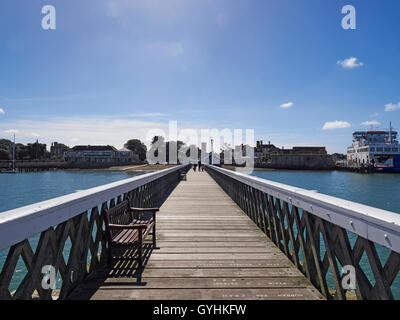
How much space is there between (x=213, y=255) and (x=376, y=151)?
3359 inches

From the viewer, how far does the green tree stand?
11065 centimetres

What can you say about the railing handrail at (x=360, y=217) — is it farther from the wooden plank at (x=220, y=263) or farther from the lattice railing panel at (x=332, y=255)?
the wooden plank at (x=220, y=263)

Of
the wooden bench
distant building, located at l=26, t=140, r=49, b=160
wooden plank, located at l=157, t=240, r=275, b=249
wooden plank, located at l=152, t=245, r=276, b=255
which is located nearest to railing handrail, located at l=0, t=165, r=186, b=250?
the wooden bench

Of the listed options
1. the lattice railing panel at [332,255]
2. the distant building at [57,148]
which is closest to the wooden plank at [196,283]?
the lattice railing panel at [332,255]

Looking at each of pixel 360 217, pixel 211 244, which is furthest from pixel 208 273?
pixel 360 217

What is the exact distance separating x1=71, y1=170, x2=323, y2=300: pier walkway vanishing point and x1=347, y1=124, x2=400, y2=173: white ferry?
7864cm

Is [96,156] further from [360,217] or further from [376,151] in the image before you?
[360,217]

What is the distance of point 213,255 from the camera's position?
3531mm

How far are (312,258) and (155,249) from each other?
2.14m

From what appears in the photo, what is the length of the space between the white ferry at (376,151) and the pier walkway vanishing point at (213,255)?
259ft

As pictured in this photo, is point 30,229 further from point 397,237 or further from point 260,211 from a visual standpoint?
point 260,211

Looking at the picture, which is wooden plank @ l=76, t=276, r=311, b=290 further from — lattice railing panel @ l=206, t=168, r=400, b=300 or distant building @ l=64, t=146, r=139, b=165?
distant building @ l=64, t=146, r=139, b=165
